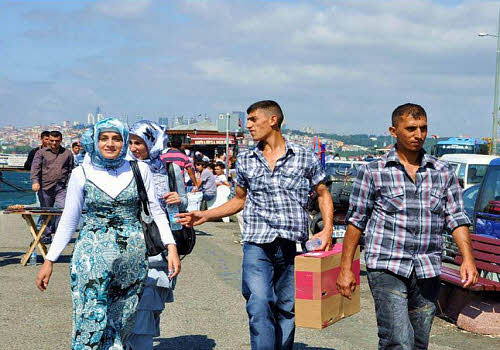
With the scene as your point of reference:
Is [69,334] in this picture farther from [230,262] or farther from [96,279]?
[230,262]

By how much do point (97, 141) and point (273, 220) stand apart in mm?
1287

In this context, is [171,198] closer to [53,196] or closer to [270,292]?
[270,292]

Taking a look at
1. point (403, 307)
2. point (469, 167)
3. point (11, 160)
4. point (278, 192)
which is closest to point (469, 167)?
point (469, 167)

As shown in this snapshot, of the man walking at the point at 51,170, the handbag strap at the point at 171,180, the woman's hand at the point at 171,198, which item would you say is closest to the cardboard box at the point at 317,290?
the woman's hand at the point at 171,198

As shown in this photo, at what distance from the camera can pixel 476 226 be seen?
35.2ft

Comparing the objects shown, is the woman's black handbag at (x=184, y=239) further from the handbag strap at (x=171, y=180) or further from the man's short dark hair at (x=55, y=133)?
the man's short dark hair at (x=55, y=133)

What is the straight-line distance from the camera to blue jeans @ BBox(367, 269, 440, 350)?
4383mm

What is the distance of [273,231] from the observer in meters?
5.16

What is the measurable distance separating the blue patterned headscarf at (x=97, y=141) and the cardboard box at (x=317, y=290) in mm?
1313

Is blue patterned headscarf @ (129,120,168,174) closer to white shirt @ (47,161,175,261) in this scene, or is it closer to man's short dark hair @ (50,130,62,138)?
white shirt @ (47,161,175,261)

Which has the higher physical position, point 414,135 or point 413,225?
point 414,135

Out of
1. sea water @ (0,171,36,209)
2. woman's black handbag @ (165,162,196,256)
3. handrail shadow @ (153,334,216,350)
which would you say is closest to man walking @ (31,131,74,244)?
handrail shadow @ (153,334,216,350)

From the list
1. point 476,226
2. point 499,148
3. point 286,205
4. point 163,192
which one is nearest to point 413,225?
point 286,205

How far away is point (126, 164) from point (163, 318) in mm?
3245
